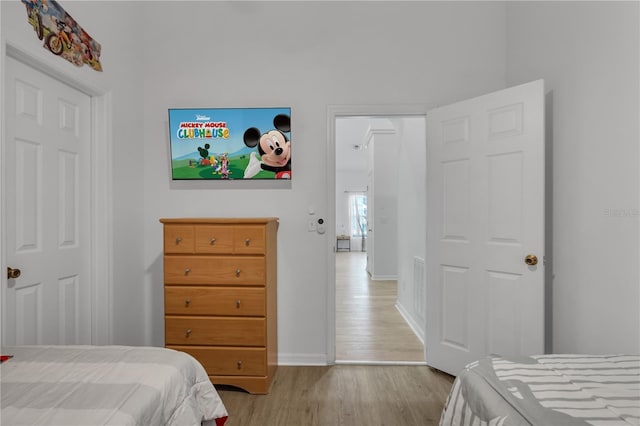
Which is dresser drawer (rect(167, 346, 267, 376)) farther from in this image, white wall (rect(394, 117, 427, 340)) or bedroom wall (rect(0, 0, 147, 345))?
white wall (rect(394, 117, 427, 340))

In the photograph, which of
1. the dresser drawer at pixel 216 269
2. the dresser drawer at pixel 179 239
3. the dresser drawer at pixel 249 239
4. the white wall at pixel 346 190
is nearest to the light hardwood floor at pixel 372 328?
the dresser drawer at pixel 216 269

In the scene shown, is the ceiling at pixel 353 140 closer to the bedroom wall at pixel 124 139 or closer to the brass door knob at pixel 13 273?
the bedroom wall at pixel 124 139

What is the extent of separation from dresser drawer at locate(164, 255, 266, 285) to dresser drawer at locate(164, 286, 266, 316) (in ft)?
0.17

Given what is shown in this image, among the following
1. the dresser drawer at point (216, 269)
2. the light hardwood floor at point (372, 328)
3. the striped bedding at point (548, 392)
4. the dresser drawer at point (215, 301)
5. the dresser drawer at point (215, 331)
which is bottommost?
the light hardwood floor at point (372, 328)

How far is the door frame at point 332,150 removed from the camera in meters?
2.87

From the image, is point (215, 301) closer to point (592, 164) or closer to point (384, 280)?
point (592, 164)

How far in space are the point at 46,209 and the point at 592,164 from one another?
310 cm

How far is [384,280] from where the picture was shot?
21.4 ft

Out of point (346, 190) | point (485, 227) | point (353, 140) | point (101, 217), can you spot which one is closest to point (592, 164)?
point (485, 227)

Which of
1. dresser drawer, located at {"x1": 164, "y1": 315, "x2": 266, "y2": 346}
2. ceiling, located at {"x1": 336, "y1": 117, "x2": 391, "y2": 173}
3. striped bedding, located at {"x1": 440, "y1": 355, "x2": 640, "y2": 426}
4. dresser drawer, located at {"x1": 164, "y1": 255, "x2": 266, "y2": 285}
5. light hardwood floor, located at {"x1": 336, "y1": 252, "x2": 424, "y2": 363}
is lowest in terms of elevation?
light hardwood floor, located at {"x1": 336, "y1": 252, "x2": 424, "y2": 363}

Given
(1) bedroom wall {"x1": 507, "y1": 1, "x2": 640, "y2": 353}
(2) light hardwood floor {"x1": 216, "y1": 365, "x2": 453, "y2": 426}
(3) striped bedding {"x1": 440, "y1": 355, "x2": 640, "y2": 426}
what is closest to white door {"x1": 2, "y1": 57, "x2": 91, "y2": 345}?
(2) light hardwood floor {"x1": 216, "y1": 365, "x2": 453, "y2": 426}

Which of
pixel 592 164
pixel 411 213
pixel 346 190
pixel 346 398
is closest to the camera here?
pixel 592 164

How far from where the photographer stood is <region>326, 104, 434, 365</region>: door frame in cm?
287

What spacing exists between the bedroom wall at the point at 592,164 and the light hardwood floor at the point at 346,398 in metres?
0.95
